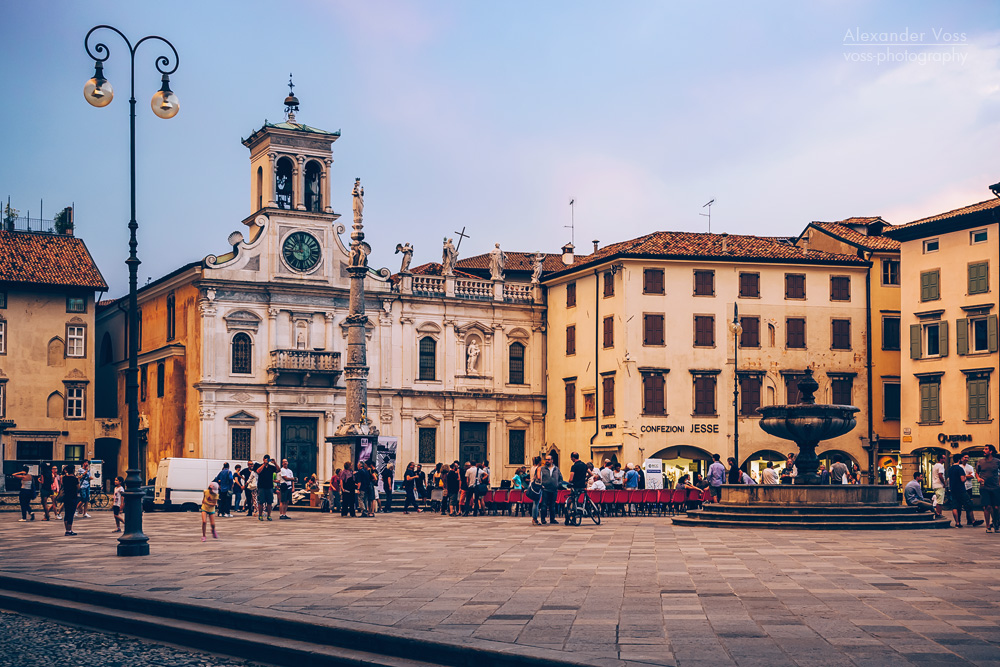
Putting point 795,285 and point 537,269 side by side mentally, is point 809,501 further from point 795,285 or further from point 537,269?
point 537,269

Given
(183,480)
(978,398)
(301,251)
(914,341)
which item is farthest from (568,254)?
(183,480)

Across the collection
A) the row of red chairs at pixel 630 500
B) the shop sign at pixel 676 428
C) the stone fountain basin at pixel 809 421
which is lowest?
the row of red chairs at pixel 630 500

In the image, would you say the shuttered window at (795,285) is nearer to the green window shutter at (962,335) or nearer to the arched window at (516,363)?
the green window shutter at (962,335)

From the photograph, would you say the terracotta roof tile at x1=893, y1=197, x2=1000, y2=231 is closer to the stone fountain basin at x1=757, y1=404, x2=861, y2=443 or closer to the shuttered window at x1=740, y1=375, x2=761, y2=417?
the shuttered window at x1=740, y1=375, x2=761, y2=417

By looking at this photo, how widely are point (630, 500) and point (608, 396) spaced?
63.2ft

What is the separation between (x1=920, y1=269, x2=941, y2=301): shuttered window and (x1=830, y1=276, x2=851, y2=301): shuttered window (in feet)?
16.0

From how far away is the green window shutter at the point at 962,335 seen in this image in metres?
49.3

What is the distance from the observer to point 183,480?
4369 centimetres

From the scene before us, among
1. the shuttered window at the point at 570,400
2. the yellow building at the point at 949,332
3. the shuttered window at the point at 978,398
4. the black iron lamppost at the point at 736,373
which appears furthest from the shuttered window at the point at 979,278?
the shuttered window at the point at 570,400

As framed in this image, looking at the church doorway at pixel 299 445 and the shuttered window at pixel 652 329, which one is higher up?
the shuttered window at pixel 652 329

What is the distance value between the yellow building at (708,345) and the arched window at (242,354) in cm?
1497

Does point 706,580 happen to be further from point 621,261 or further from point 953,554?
point 621,261

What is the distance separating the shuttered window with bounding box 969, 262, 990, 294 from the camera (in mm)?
48562

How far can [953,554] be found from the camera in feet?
63.1
